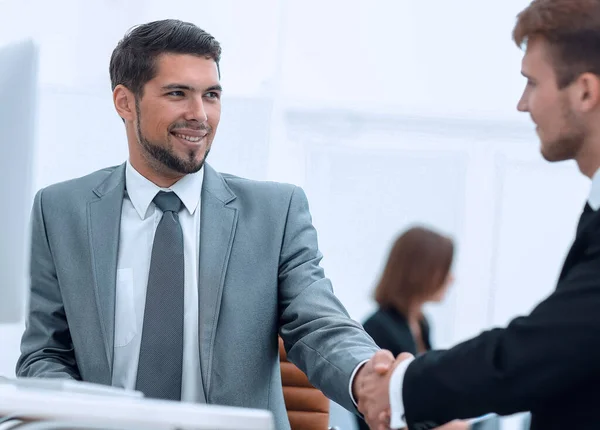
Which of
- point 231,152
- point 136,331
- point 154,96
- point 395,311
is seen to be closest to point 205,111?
point 154,96

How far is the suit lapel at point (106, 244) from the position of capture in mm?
1886

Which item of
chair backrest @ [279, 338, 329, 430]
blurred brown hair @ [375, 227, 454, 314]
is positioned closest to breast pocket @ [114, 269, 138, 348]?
chair backrest @ [279, 338, 329, 430]

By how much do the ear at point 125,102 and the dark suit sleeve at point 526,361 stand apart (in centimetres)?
104

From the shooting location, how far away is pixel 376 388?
5.51ft

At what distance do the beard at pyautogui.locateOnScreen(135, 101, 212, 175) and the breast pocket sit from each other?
25 centimetres

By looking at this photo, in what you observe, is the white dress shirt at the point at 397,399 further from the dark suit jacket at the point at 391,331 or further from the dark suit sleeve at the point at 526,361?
the dark suit jacket at the point at 391,331

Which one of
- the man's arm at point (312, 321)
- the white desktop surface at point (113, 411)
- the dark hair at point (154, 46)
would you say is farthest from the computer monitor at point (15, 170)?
the dark hair at point (154, 46)

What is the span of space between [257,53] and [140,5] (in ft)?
1.84

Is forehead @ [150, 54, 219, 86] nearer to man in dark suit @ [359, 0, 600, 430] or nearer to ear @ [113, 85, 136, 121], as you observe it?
ear @ [113, 85, 136, 121]

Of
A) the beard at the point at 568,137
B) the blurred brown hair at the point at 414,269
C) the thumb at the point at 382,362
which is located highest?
the beard at the point at 568,137

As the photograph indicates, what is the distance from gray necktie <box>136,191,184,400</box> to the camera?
6.03ft

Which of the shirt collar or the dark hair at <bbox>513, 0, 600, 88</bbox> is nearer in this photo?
the dark hair at <bbox>513, 0, 600, 88</bbox>

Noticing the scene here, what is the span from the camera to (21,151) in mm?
1164

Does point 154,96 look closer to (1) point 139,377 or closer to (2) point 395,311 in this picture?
(1) point 139,377
